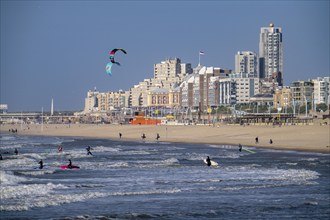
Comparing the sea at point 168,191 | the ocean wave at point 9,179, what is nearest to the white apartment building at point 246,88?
the sea at point 168,191


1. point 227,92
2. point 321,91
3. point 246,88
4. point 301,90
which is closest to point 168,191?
point 301,90

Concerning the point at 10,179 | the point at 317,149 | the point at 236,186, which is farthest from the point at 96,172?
the point at 317,149

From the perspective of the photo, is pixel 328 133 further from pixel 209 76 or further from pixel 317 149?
pixel 209 76

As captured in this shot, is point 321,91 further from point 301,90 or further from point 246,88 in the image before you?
point 246,88

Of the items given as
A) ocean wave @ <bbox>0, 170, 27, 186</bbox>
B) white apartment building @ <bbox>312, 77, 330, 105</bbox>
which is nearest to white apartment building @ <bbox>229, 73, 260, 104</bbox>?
white apartment building @ <bbox>312, 77, 330, 105</bbox>

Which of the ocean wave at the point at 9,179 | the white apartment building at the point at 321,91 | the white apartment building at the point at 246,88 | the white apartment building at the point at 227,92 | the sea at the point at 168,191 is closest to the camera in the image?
the sea at the point at 168,191

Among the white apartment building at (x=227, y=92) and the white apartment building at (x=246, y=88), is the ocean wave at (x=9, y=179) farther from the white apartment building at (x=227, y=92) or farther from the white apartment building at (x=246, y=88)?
the white apartment building at (x=246, y=88)

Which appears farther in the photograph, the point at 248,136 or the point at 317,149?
the point at 248,136

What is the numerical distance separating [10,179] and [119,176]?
4.32m

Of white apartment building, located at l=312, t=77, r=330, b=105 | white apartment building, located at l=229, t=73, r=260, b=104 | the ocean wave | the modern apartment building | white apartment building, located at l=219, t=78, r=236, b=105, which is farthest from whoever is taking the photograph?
white apartment building, located at l=229, t=73, r=260, b=104

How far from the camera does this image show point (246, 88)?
614ft

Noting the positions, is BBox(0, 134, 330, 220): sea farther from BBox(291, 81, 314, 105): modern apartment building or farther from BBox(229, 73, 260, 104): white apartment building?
BBox(229, 73, 260, 104): white apartment building

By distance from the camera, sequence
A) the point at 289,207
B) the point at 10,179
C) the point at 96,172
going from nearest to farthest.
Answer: the point at 289,207 → the point at 10,179 → the point at 96,172

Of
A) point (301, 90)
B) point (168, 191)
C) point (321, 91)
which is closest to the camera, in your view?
point (168, 191)
